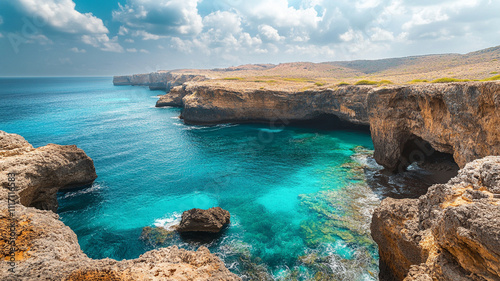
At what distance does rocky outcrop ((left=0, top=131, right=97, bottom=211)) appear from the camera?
67.4 ft

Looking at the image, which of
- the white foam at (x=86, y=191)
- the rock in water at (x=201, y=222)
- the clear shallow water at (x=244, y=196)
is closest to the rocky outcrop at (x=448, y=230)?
the clear shallow water at (x=244, y=196)

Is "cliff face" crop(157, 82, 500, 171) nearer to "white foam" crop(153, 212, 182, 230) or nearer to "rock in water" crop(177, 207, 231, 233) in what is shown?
"rock in water" crop(177, 207, 231, 233)

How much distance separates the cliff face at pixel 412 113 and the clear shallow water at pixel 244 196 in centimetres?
519

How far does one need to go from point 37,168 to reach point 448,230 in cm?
2920

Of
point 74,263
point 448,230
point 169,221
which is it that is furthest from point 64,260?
point 448,230

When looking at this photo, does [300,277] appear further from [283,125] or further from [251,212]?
[283,125]

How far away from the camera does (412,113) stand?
2573cm

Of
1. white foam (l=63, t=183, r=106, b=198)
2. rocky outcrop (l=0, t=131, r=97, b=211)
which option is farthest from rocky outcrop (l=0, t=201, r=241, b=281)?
white foam (l=63, t=183, r=106, b=198)

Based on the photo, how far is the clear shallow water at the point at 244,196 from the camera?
18000 millimetres

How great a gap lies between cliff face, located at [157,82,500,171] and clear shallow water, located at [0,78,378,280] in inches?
205

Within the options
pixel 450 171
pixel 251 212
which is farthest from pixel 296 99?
pixel 251 212

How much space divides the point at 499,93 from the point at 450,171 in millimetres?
13175

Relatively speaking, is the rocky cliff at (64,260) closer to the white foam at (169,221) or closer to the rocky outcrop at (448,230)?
the rocky outcrop at (448,230)

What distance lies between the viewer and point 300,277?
15.9 metres
